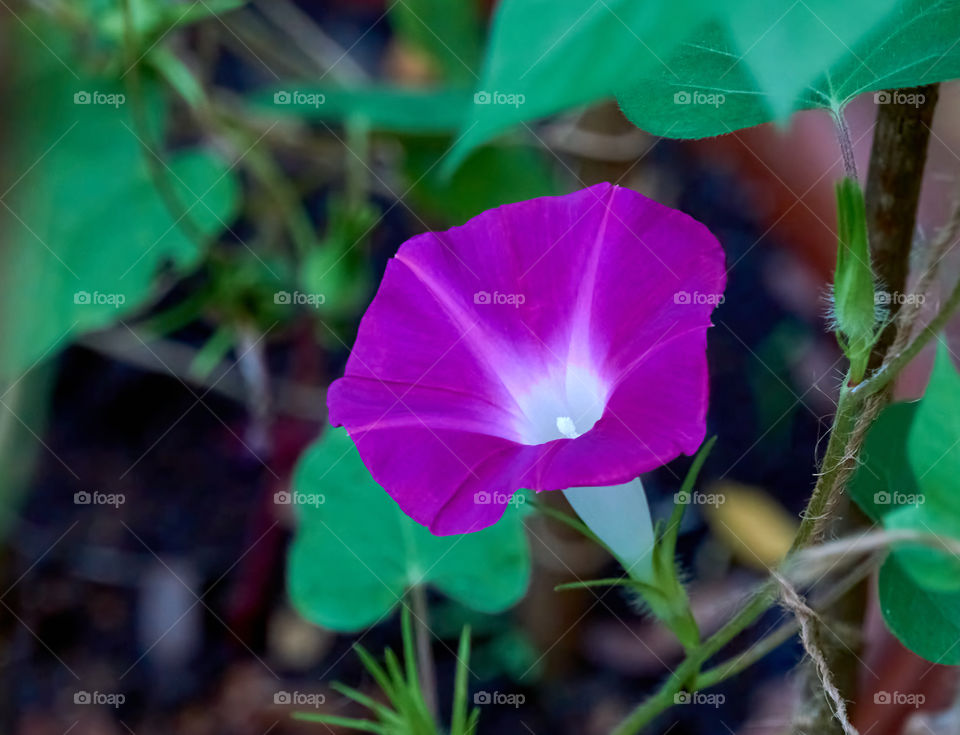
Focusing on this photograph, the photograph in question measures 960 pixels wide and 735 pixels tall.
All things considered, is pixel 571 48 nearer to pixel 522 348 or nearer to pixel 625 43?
pixel 625 43

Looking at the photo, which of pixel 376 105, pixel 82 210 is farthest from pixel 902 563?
pixel 82 210

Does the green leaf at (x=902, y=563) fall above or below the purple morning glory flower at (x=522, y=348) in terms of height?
below

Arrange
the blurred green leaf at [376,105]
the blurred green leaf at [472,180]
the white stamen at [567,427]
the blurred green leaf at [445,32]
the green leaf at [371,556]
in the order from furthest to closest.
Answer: the blurred green leaf at [445,32] → the blurred green leaf at [472,180] → the blurred green leaf at [376,105] → the green leaf at [371,556] → the white stamen at [567,427]

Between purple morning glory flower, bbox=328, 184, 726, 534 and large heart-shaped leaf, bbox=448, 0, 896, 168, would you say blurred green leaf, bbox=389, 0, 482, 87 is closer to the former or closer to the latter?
purple morning glory flower, bbox=328, 184, 726, 534

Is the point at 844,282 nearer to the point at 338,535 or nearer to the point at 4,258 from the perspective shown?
the point at 338,535

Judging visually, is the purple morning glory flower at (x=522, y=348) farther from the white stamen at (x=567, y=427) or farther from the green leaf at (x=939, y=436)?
the green leaf at (x=939, y=436)

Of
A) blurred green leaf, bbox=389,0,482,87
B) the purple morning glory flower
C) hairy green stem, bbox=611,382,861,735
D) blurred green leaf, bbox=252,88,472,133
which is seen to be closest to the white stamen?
the purple morning glory flower

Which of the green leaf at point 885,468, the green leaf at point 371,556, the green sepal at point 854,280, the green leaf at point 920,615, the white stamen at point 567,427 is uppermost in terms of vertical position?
the green sepal at point 854,280

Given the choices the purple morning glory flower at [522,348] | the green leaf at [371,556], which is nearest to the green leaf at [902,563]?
the purple morning glory flower at [522,348]
